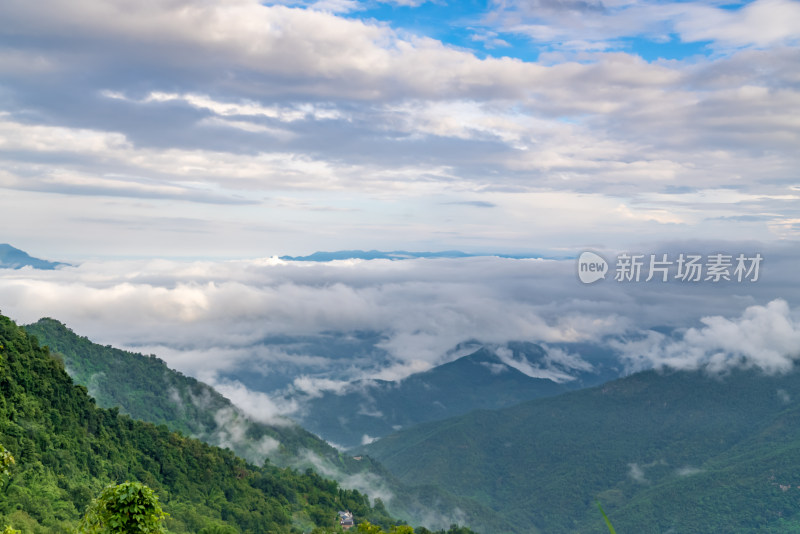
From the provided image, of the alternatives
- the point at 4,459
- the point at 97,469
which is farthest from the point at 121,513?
the point at 97,469

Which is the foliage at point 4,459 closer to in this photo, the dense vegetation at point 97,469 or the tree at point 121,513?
the tree at point 121,513

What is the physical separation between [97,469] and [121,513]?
79.2 m

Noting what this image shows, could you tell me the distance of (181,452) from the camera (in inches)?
4719

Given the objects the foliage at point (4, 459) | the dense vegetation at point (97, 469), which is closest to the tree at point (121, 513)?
the foliage at point (4, 459)

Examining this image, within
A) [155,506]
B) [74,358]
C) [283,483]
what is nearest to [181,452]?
[283,483]

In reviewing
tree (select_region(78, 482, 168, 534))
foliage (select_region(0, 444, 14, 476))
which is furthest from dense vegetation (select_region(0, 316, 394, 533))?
foliage (select_region(0, 444, 14, 476))

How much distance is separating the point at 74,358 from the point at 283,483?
2985 inches

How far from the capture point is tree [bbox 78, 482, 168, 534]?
65.7 feet

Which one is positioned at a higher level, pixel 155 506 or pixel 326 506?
pixel 155 506

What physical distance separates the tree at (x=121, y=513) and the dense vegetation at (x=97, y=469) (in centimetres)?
2152

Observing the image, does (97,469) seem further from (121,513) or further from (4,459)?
(4,459)

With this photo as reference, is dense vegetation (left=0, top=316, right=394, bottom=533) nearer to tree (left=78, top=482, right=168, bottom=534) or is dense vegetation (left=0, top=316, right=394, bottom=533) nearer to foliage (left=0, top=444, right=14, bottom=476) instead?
tree (left=78, top=482, right=168, bottom=534)

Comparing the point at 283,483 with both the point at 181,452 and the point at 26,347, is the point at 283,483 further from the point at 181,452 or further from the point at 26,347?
the point at 26,347

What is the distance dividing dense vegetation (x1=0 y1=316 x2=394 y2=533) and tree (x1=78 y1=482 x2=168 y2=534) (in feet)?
70.6
